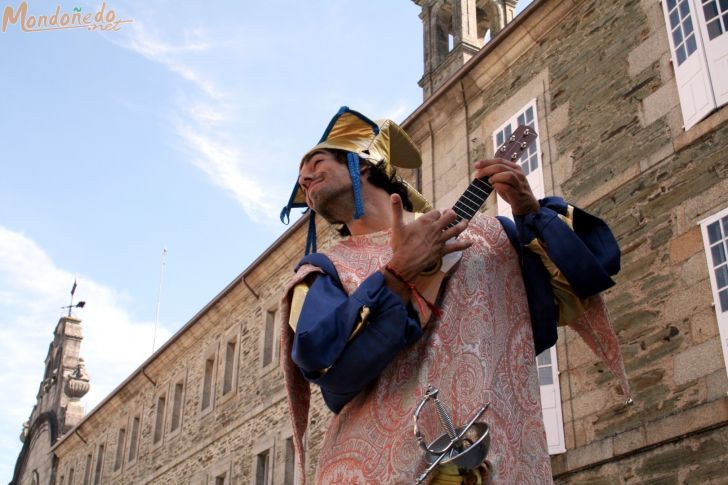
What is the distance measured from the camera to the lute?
2.74 metres

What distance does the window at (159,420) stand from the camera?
2225cm

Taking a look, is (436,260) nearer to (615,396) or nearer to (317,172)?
(317,172)

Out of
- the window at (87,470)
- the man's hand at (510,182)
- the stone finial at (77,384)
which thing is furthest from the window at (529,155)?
the stone finial at (77,384)

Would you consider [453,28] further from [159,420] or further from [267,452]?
[267,452]

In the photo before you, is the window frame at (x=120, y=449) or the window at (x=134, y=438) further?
the window frame at (x=120, y=449)

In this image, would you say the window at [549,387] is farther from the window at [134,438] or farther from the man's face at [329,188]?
the window at [134,438]

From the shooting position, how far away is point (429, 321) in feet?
8.96

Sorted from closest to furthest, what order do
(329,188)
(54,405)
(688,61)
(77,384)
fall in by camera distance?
(329,188) < (688,61) < (77,384) < (54,405)

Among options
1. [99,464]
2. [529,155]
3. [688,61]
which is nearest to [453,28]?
[99,464]

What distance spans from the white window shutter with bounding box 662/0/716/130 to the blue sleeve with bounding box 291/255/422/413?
7.47 metres

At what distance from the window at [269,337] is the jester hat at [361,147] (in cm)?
1461

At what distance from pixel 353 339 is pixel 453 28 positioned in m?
28.3

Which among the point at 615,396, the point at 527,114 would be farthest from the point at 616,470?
the point at 527,114

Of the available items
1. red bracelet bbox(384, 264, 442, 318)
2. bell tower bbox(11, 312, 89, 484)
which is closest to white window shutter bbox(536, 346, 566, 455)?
red bracelet bbox(384, 264, 442, 318)
